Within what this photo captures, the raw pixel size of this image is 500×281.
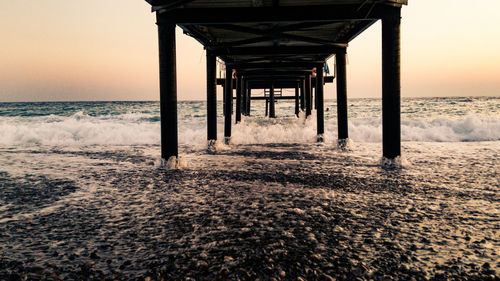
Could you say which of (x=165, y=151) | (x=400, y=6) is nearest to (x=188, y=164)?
(x=165, y=151)

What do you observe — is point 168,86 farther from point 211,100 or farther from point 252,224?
point 252,224

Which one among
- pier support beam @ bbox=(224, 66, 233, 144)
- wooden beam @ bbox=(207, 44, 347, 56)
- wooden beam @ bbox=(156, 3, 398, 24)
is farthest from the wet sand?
pier support beam @ bbox=(224, 66, 233, 144)

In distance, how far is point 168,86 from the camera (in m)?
6.00

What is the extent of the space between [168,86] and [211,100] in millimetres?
3155

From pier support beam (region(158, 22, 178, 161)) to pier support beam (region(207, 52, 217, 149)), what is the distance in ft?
9.58

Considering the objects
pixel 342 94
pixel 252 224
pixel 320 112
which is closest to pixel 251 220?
pixel 252 224

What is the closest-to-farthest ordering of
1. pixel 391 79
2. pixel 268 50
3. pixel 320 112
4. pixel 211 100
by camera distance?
pixel 391 79, pixel 211 100, pixel 268 50, pixel 320 112

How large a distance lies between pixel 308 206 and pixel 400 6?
14.7 ft

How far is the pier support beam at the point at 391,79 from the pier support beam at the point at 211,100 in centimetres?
473

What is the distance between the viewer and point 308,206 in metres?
3.49

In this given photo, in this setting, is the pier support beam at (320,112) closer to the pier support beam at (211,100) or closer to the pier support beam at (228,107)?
the pier support beam at (228,107)

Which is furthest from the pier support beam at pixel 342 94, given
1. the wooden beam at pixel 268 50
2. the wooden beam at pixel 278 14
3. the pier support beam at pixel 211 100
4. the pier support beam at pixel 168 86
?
the pier support beam at pixel 168 86

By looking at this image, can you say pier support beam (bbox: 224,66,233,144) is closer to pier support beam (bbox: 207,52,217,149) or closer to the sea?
pier support beam (bbox: 207,52,217,149)

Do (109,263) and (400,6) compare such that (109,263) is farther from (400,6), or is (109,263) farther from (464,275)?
(400,6)
